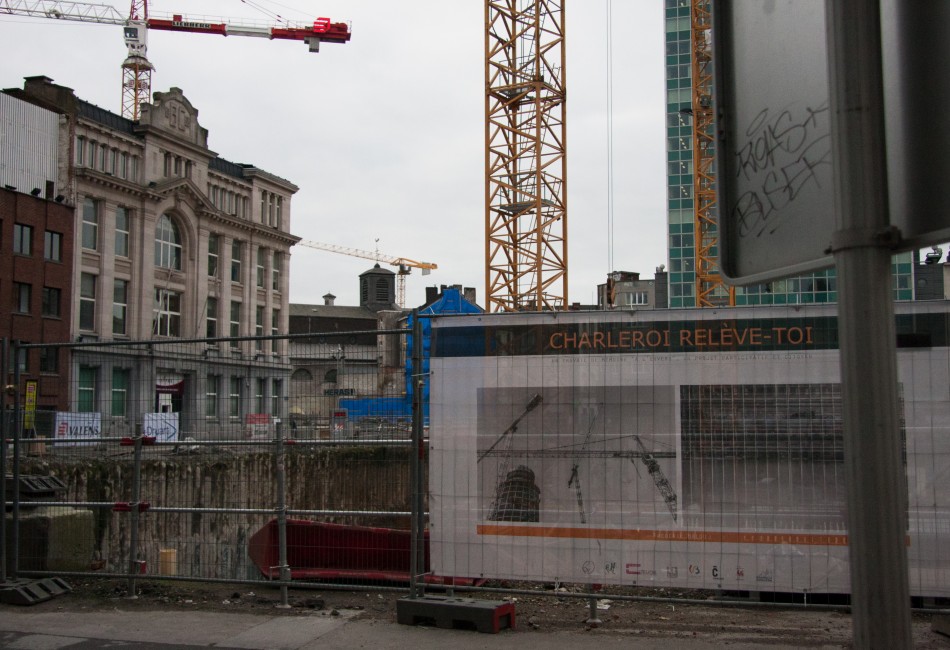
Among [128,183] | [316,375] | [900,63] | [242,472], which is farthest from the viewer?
[128,183]

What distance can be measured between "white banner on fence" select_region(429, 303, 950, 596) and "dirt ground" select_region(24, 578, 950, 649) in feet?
1.32

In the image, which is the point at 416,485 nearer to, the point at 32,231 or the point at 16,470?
the point at 16,470

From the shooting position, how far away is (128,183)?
2092 inches

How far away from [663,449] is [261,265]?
62.0 metres

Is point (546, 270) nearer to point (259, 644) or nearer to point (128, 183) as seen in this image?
point (128, 183)

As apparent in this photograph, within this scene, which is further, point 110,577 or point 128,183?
point 128,183

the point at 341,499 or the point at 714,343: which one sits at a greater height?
the point at 714,343

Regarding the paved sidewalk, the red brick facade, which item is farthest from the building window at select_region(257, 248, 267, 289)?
the paved sidewalk

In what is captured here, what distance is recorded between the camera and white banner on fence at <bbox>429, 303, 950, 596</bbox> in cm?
704

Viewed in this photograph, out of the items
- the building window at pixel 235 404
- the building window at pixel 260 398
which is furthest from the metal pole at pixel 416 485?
the building window at pixel 235 404

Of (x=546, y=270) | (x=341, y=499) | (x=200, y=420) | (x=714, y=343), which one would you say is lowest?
(x=341, y=499)

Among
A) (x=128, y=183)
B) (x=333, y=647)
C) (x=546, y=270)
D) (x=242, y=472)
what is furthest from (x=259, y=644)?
(x=128, y=183)

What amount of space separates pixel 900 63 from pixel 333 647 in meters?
6.27

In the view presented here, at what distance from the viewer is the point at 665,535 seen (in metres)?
7.30
